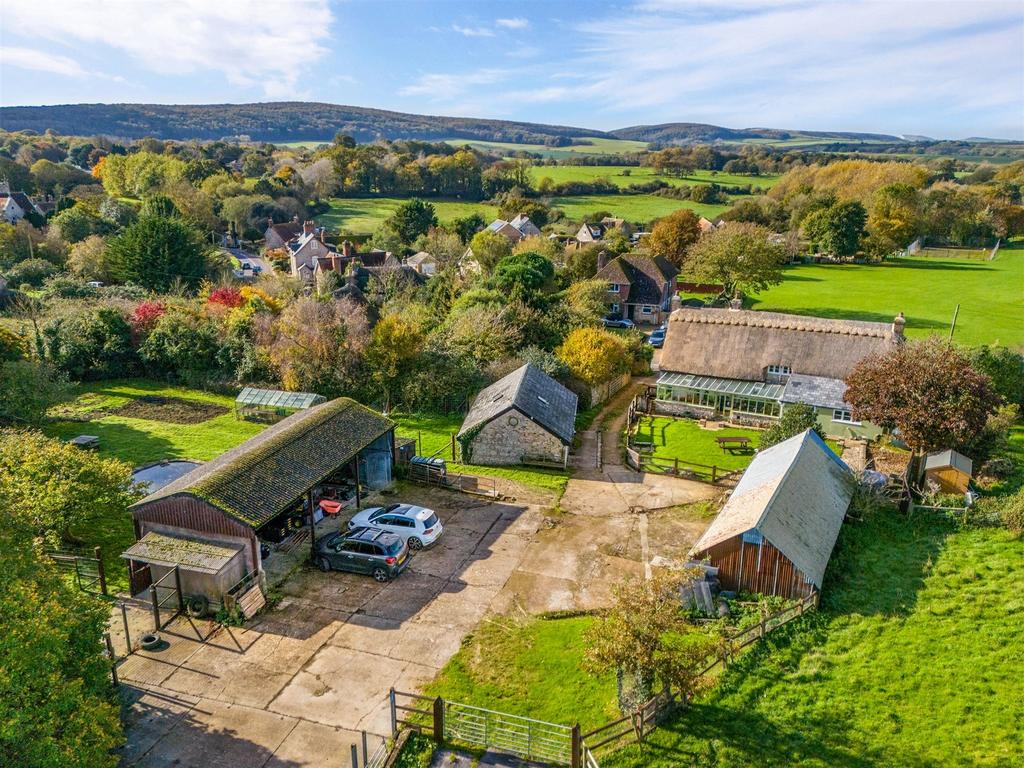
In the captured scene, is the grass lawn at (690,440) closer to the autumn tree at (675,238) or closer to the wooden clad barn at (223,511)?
the wooden clad barn at (223,511)

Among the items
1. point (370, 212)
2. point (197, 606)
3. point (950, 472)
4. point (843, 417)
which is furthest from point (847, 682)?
point (370, 212)

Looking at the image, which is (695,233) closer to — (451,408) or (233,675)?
(451,408)

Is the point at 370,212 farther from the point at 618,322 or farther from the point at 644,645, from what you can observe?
the point at 644,645

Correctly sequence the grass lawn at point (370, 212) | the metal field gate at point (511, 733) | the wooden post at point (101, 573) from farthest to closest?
the grass lawn at point (370, 212) < the wooden post at point (101, 573) < the metal field gate at point (511, 733)

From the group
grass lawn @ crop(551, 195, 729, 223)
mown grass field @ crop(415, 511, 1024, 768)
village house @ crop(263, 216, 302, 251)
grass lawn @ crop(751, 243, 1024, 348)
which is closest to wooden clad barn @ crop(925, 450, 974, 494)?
mown grass field @ crop(415, 511, 1024, 768)

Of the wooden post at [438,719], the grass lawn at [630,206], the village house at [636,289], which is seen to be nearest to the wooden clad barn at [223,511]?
the wooden post at [438,719]

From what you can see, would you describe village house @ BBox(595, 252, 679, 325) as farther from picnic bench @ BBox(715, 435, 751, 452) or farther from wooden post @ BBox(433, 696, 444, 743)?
wooden post @ BBox(433, 696, 444, 743)
